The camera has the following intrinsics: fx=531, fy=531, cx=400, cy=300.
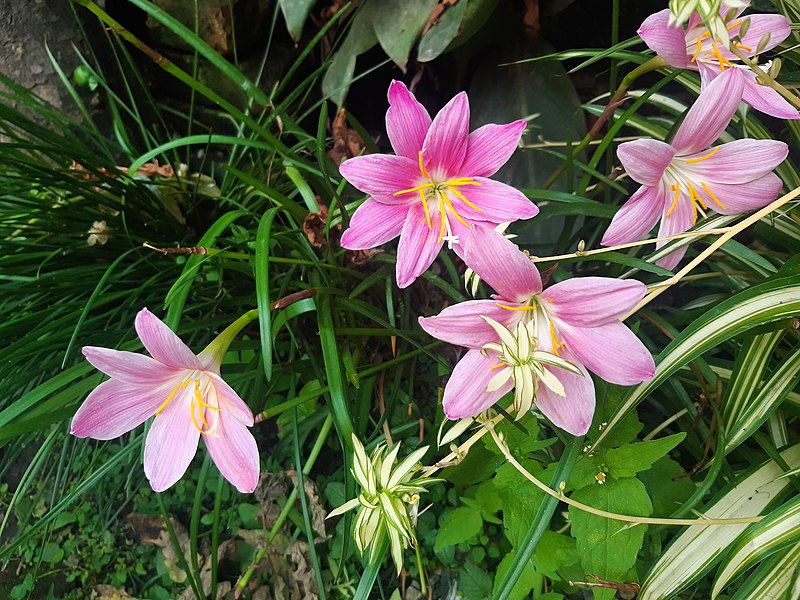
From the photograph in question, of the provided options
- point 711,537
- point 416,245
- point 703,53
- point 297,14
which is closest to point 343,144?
point 297,14

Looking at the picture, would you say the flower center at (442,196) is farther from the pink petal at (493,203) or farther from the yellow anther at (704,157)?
the yellow anther at (704,157)

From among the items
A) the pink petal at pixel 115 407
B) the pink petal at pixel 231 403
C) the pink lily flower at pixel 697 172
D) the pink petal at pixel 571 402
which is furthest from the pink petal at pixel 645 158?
the pink petal at pixel 115 407

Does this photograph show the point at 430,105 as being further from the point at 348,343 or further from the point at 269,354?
the point at 269,354

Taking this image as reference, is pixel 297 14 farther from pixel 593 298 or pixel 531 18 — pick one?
pixel 593 298

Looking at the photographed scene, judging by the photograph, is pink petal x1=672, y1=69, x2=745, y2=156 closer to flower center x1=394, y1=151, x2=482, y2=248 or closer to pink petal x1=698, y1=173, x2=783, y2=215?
pink petal x1=698, y1=173, x2=783, y2=215

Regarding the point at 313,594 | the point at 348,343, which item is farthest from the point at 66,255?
the point at 313,594
